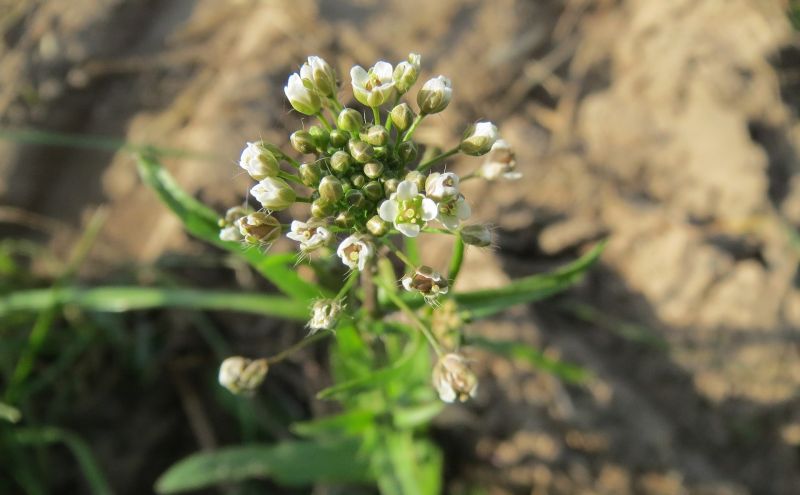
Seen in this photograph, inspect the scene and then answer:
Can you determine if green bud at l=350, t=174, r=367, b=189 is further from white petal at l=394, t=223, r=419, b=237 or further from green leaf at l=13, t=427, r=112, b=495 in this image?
green leaf at l=13, t=427, r=112, b=495

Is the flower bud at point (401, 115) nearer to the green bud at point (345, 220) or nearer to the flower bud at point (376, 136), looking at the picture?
the flower bud at point (376, 136)

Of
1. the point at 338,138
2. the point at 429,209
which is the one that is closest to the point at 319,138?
the point at 338,138

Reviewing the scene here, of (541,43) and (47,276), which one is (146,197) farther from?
(541,43)

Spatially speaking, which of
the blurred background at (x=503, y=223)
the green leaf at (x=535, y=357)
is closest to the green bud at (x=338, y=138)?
the green leaf at (x=535, y=357)

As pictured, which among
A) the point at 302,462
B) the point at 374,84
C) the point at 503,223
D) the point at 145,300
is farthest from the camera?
the point at 503,223

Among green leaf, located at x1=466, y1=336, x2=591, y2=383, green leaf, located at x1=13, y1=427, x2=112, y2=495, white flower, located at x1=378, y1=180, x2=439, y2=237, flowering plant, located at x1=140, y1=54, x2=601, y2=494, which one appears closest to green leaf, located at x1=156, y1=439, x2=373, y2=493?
flowering plant, located at x1=140, y1=54, x2=601, y2=494

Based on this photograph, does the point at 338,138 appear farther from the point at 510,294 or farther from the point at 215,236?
the point at 510,294
